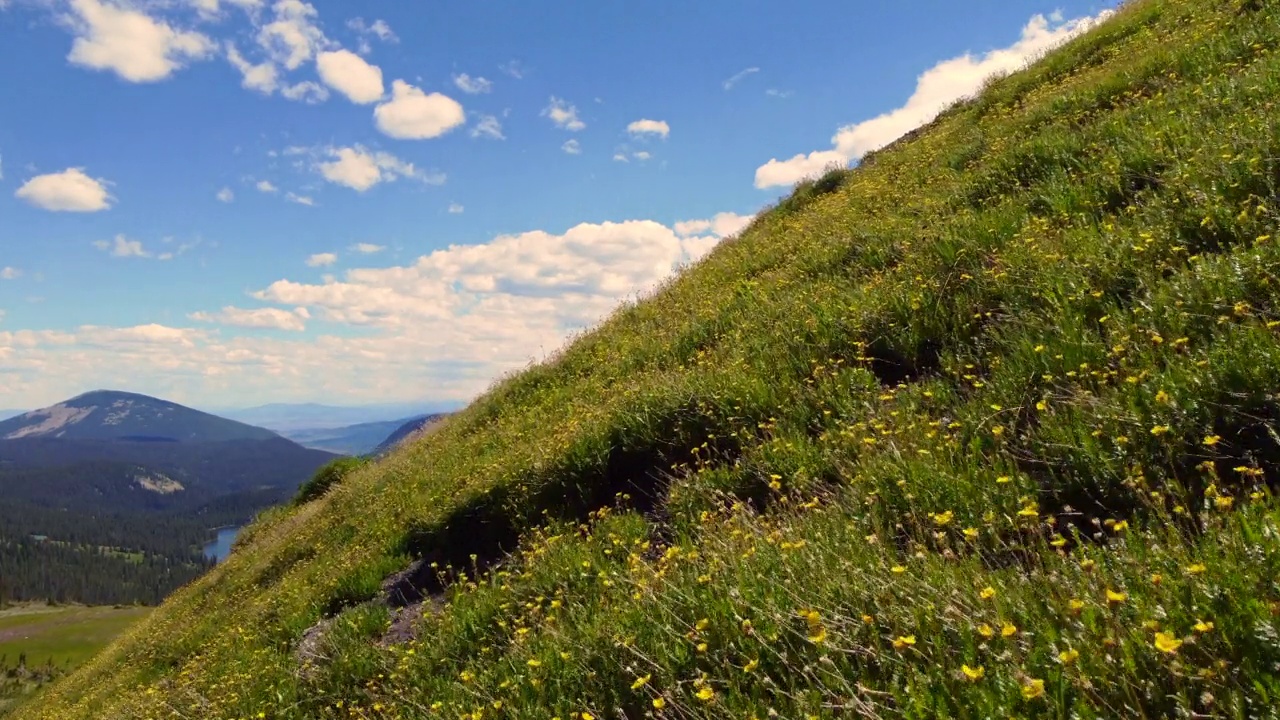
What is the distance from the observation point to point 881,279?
7.98m

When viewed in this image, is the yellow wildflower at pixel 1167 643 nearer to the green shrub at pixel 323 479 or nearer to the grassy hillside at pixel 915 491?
the grassy hillside at pixel 915 491

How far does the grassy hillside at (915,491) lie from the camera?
2732 millimetres

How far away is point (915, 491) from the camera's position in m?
4.18

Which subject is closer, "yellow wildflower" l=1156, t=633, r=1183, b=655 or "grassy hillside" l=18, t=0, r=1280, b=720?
"yellow wildflower" l=1156, t=633, r=1183, b=655

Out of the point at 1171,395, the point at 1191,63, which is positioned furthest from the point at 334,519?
the point at 1191,63

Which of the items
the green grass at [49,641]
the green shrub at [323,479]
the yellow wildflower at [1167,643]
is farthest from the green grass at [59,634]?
the yellow wildflower at [1167,643]

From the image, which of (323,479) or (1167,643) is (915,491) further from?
(323,479)

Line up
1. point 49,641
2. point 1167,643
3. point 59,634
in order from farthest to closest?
1. point 59,634
2. point 49,641
3. point 1167,643

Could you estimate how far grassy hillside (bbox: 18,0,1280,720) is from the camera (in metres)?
2.73

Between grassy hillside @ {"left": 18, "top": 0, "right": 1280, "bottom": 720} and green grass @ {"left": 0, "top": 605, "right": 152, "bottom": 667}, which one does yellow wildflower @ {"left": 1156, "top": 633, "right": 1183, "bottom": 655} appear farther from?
green grass @ {"left": 0, "top": 605, "right": 152, "bottom": 667}

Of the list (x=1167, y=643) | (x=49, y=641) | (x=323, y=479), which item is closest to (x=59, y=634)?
(x=49, y=641)

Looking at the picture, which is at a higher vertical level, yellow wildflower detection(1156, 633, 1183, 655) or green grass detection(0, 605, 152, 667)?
yellow wildflower detection(1156, 633, 1183, 655)

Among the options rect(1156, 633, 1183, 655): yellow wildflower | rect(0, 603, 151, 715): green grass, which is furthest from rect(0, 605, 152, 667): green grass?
rect(1156, 633, 1183, 655): yellow wildflower

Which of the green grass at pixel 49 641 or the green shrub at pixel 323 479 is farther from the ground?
the green shrub at pixel 323 479
